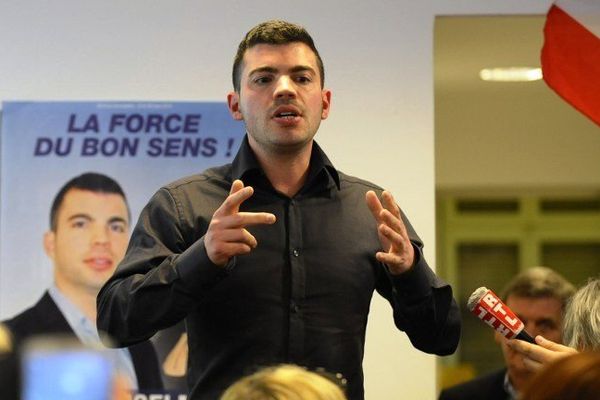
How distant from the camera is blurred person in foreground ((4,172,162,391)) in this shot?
12.2 feet

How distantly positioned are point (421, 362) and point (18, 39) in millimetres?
1785

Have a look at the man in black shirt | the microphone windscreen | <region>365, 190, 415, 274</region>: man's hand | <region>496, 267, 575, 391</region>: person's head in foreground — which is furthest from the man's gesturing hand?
<region>496, 267, 575, 391</region>: person's head in foreground

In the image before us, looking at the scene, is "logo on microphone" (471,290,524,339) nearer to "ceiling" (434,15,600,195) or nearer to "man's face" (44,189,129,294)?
"man's face" (44,189,129,294)

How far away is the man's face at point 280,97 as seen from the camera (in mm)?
2146

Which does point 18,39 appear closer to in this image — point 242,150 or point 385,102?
point 385,102

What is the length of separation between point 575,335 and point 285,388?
95cm

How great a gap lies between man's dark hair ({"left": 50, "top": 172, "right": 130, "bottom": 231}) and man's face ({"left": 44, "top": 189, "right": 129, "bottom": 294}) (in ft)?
0.04

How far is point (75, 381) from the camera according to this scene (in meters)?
0.68

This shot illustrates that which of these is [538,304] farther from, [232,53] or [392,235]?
[392,235]

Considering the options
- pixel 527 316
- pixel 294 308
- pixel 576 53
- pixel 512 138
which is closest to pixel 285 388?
pixel 294 308

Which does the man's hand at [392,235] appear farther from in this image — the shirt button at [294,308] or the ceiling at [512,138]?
the ceiling at [512,138]

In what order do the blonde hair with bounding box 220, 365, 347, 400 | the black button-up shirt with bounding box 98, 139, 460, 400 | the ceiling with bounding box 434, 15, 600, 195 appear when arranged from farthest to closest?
1. the ceiling with bounding box 434, 15, 600, 195
2. the black button-up shirt with bounding box 98, 139, 460, 400
3. the blonde hair with bounding box 220, 365, 347, 400

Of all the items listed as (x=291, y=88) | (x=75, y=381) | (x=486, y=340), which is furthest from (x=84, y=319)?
(x=486, y=340)

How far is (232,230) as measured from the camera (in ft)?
6.15
